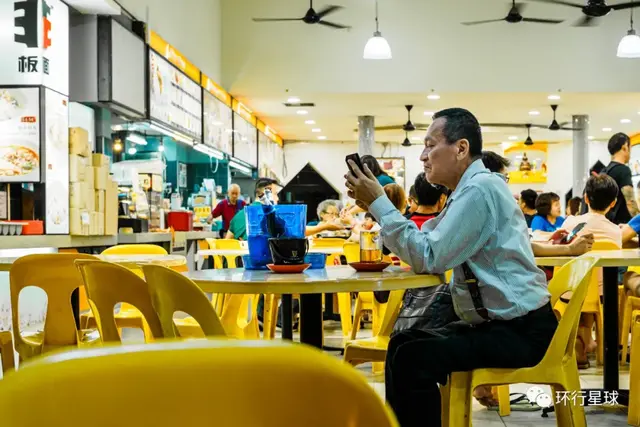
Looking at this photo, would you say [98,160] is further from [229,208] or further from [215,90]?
[215,90]

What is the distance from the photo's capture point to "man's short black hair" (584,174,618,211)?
14.2ft

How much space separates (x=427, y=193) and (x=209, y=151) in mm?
7517

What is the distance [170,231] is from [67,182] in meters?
2.06

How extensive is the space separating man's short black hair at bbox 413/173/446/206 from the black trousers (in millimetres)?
1504

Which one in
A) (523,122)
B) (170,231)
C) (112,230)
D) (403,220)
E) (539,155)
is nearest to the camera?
(403,220)

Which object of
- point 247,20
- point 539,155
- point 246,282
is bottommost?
point 246,282

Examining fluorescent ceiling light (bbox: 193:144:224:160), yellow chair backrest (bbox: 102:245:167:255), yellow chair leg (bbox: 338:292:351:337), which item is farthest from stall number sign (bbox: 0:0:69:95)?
fluorescent ceiling light (bbox: 193:144:224:160)

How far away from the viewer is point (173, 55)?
888 centimetres

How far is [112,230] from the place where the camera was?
6.36 metres

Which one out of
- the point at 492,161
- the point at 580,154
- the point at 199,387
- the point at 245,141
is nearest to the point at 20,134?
the point at 492,161

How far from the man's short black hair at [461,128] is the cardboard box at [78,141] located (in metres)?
4.31

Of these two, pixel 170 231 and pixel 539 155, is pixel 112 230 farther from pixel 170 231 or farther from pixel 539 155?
pixel 539 155

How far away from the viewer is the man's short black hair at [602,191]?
4332 mm

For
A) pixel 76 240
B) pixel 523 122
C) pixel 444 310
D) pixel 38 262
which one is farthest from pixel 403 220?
pixel 523 122
